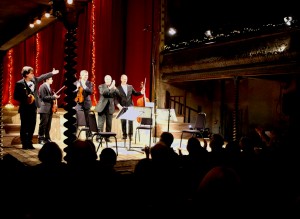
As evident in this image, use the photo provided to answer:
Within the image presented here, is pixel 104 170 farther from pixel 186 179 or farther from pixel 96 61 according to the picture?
pixel 96 61

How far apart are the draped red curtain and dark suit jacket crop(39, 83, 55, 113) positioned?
3.51 metres

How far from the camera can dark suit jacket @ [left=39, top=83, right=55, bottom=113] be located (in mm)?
7375

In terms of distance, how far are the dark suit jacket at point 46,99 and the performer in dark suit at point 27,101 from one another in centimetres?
46

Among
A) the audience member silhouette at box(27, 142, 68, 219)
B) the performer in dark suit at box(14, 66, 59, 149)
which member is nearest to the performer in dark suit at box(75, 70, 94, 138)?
the performer in dark suit at box(14, 66, 59, 149)

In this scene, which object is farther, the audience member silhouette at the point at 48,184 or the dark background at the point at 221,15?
the dark background at the point at 221,15

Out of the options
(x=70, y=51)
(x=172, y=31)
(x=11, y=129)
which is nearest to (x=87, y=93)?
(x=11, y=129)

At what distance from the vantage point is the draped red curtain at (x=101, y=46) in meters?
10.9

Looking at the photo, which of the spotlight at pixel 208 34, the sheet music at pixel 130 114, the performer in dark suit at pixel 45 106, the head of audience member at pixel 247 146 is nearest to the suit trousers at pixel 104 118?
the performer in dark suit at pixel 45 106

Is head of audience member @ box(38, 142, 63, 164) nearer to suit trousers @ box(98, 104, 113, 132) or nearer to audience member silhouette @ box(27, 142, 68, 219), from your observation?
audience member silhouette @ box(27, 142, 68, 219)

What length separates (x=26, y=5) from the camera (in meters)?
5.09

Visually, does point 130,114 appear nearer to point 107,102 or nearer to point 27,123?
point 107,102

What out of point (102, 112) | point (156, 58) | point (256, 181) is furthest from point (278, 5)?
point (256, 181)

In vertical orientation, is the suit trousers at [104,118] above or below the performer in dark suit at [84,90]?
below

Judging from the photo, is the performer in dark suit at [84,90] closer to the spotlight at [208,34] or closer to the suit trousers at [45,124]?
the suit trousers at [45,124]
